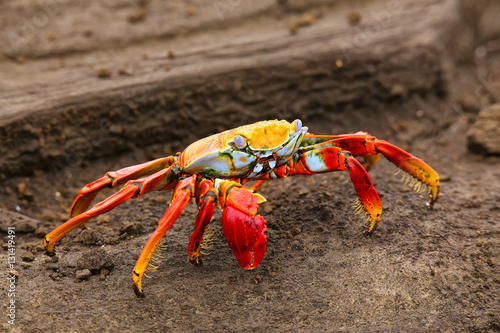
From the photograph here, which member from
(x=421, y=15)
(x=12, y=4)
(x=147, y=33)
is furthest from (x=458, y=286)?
(x=12, y=4)

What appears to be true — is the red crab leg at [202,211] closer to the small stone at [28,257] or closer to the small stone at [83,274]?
the small stone at [83,274]

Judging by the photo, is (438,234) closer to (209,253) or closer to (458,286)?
(458,286)

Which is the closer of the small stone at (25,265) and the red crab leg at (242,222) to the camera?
the red crab leg at (242,222)

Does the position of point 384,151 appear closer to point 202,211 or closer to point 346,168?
point 346,168

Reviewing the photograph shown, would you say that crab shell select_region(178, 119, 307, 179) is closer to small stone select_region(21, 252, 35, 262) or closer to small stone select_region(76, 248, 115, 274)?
small stone select_region(76, 248, 115, 274)

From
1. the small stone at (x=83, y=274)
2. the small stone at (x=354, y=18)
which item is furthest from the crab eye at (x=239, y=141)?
the small stone at (x=354, y=18)

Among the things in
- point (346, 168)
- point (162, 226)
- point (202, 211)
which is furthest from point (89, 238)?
point (346, 168)
